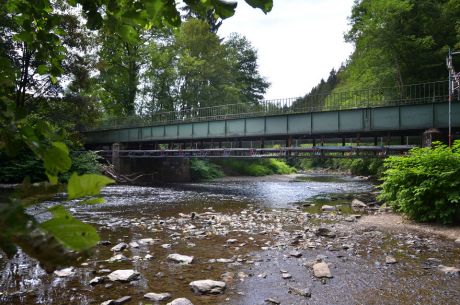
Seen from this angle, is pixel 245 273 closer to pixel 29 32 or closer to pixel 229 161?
pixel 29 32

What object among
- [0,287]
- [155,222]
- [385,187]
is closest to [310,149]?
[385,187]

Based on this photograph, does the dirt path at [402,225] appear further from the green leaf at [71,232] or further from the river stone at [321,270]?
the green leaf at [71,232]

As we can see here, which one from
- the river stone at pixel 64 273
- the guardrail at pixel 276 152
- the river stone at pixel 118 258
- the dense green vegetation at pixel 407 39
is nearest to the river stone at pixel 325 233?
the river stone at pixel 118 258

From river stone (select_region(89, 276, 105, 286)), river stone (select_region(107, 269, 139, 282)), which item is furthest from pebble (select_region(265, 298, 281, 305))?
river stone (select_region(89, 276, 105, 286))

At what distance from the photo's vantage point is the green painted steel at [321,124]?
71.5 feet

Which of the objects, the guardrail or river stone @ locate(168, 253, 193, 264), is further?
the guardrail

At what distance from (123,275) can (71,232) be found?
5.94 metres

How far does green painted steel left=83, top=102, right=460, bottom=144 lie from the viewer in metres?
21.8

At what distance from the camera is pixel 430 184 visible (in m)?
11.6

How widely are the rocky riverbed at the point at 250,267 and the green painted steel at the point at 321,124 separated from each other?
39.7ft

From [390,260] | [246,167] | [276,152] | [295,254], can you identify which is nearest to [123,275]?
[295,254]

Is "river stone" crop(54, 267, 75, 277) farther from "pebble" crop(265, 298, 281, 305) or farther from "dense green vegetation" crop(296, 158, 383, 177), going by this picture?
"dense green vegetation" crop(296, 158, 383, 177)

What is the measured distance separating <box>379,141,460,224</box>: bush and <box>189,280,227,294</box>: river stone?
27.4ft

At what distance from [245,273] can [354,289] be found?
6.41ft
